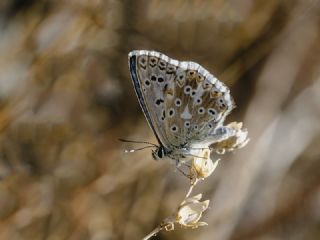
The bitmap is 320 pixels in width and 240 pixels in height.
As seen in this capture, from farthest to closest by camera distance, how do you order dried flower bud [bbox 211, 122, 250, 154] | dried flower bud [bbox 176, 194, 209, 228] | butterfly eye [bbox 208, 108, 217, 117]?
butterfly eye [bbox 208, 108, 217, 117], dried flower bud [bbox 211, 122, 250, 154], dried flower bud [bbox 176, 194, 209, 228]

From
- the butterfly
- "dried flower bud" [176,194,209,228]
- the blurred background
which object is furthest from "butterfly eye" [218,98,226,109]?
the blurred background

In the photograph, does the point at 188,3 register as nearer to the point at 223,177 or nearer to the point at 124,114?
the point at 124,114

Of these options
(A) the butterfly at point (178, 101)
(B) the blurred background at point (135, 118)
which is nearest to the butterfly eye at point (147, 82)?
(A) the butterfly at point (178, 101)

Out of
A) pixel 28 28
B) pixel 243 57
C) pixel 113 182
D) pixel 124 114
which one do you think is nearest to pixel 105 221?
pixel 113 182

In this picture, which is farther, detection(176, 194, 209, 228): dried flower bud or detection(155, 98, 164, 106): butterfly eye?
→ detection(155, 98, 164, 106): butterfly eye

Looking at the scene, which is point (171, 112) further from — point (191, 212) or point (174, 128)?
point (191, 212)

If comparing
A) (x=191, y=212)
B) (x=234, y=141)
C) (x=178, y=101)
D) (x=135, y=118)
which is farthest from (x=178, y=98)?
(x=135, y=118)

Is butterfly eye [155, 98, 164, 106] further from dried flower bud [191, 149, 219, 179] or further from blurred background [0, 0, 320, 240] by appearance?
blurred background [0, 0, 320, 240]
